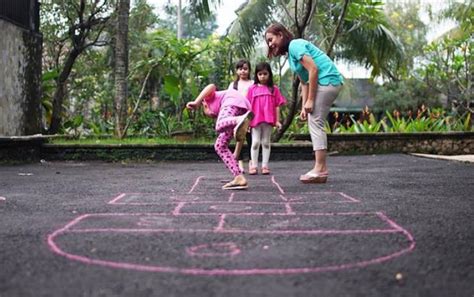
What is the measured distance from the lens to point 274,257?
82.4 inches

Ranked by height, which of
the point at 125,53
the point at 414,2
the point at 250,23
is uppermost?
the point at 414,2

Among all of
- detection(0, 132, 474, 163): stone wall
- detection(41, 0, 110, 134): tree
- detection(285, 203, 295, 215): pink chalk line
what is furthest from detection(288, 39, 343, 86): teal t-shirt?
detection(41, 0, 110, 134): tree

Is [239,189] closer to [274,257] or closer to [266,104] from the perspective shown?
[266,104]

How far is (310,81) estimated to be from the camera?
4.48 metres

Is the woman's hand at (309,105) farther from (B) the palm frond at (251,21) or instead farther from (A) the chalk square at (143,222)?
(B) the palm frond at (251,21)

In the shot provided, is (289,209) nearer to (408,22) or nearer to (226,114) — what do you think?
(226,114)

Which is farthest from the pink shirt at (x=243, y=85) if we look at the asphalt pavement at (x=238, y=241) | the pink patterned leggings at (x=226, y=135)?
the asphalt pavement at (x=238, y=241)

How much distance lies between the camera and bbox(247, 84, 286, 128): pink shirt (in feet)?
19.0

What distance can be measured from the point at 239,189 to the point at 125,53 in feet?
17.9

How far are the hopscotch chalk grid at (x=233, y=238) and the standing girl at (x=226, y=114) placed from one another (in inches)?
29.6

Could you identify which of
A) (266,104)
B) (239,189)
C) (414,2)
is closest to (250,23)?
(266,104)

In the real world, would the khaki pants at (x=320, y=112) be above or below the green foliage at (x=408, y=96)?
below

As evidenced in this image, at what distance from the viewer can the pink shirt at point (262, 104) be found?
578 centimetres

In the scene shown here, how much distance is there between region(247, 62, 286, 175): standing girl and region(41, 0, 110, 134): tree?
5.07 metres
